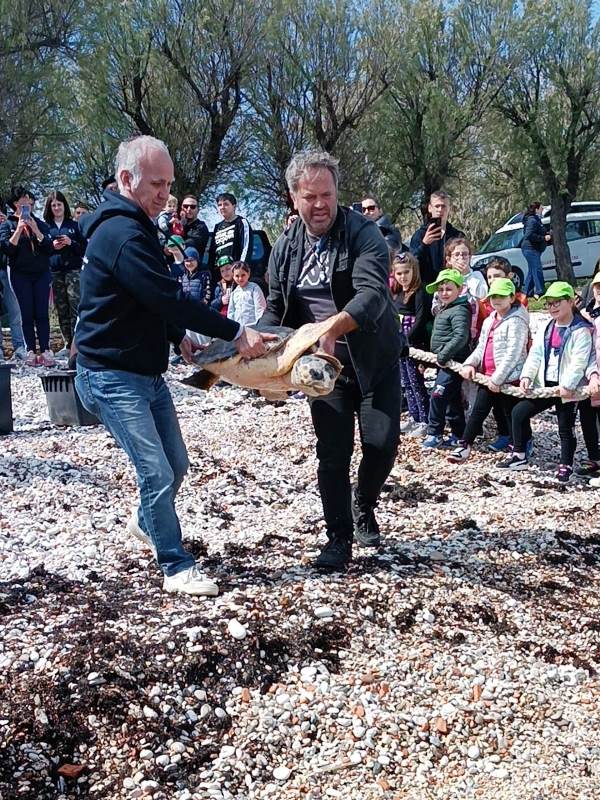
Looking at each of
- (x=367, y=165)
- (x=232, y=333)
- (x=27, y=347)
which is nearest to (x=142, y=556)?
(x=232, y=333)

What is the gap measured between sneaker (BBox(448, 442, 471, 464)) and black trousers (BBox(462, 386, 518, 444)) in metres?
0.08

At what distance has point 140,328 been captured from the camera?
4.14 m

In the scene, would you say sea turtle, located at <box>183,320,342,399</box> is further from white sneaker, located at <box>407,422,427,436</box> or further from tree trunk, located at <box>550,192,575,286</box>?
tree trunk, located at <box>550,192,575,286</box>

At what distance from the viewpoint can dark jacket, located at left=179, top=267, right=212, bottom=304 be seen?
11.3 m

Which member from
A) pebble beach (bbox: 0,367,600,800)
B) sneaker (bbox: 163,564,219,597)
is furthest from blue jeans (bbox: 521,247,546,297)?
sneaker (bbox: 163,564,219,597)

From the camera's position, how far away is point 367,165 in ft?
86.6

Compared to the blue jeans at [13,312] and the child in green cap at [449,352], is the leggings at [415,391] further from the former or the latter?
the blue jeans at [13,312]

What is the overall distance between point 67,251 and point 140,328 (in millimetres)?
7370

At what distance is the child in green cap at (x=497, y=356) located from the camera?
752cm

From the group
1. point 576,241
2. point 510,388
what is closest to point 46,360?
point 510,388

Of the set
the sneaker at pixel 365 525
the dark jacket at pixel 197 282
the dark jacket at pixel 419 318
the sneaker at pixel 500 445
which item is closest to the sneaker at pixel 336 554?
the sneaker at pixel 365 525

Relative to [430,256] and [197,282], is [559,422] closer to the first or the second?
[430,256]

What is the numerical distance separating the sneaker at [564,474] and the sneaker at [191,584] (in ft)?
12.0

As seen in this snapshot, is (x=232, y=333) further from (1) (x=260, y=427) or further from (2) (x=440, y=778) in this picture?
(1) (x=260, y=427)
